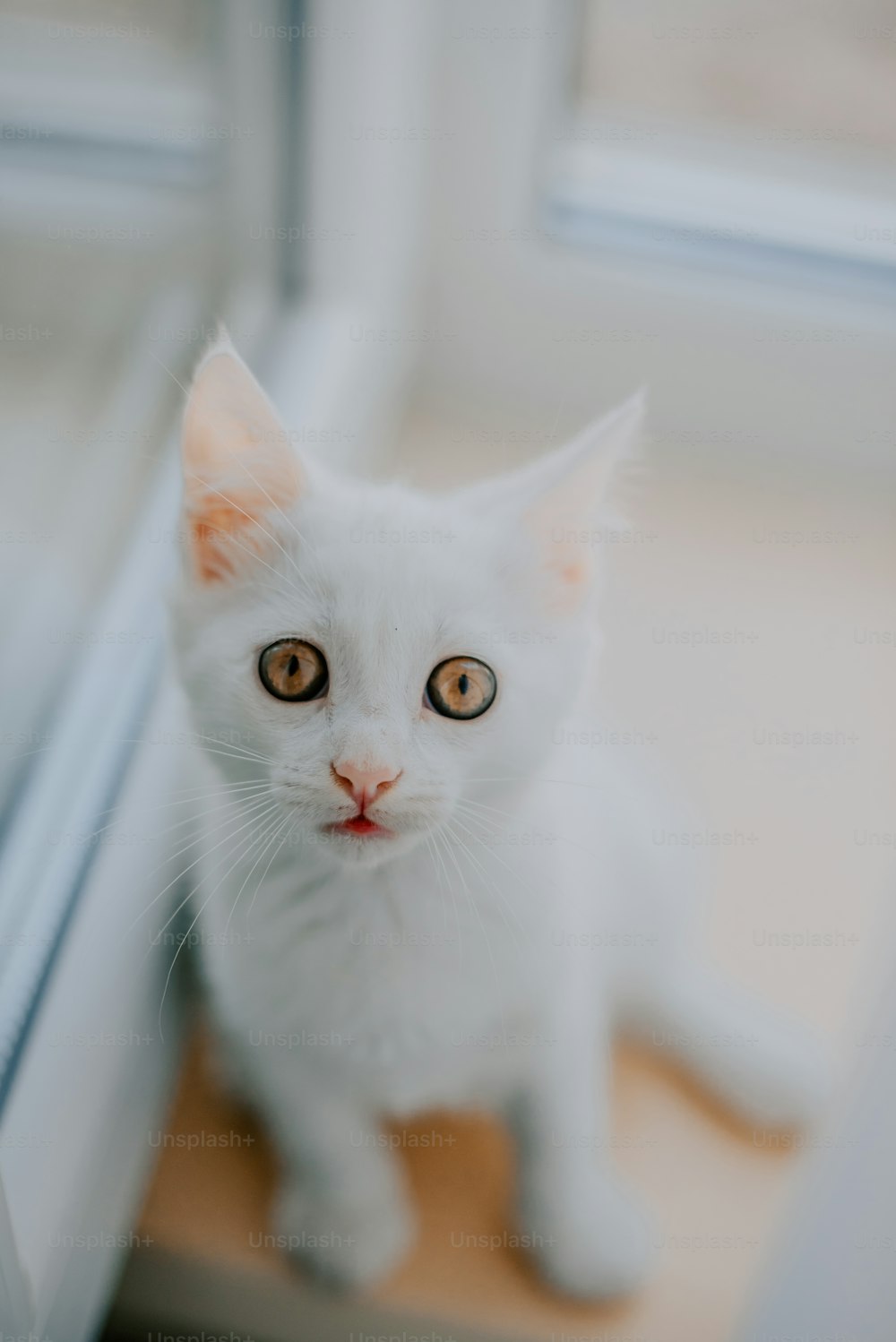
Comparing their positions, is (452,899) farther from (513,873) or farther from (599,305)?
(599,305)

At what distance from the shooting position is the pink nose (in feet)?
2.31

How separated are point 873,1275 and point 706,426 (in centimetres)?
105

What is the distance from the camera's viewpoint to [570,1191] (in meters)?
0.93

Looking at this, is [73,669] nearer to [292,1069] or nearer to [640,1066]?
[292,1069]

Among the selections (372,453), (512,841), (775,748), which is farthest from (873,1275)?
(372,453)

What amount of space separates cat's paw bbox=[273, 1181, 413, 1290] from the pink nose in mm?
399

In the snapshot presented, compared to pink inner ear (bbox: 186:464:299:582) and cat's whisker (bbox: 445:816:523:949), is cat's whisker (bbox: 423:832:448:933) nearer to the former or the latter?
cat's whisker (bbox: 445:816:523:949)

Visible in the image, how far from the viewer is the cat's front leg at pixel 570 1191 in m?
0.93

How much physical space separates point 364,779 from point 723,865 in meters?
0.61

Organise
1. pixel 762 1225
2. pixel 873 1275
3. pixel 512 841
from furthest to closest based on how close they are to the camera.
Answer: pixel 762 1225 → pixel 512 841 → pixel 873 1275

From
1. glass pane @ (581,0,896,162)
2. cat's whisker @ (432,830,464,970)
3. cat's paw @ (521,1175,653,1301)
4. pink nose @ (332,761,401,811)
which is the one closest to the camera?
pink nose @ (332,761,401,811)

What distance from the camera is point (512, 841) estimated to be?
0.85m

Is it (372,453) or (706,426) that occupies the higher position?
(706,426)

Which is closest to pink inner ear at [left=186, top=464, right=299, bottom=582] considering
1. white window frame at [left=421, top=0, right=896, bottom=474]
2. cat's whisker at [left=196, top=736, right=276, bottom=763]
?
cat's whisker at [left=196, top=736, right=276, bottom=763]
